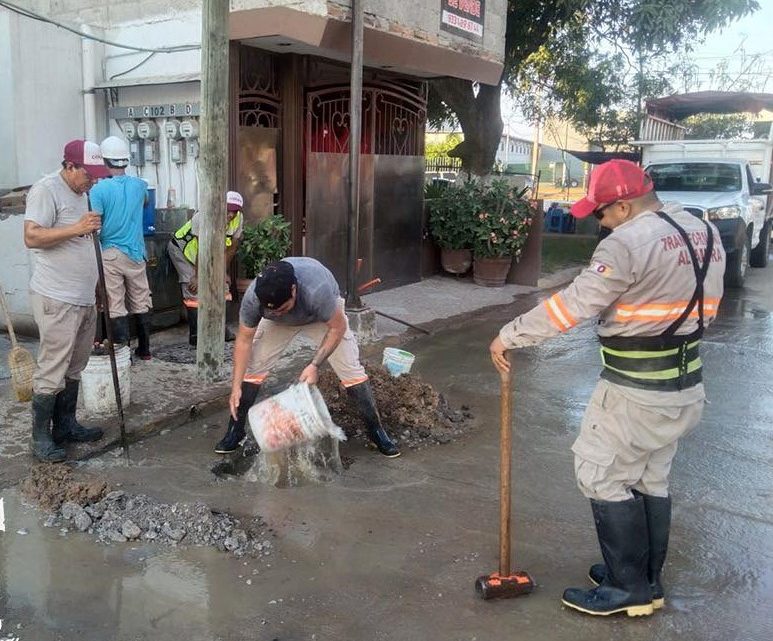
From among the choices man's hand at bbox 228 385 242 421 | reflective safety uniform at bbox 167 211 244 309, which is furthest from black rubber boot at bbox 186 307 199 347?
man's hand at bbox 228 385 242 421

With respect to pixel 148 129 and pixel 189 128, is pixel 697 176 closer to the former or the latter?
pixel 189 128

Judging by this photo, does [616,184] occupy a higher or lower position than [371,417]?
higher

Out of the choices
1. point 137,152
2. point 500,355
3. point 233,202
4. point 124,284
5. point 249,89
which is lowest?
point 124,284

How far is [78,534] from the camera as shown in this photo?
149 inches

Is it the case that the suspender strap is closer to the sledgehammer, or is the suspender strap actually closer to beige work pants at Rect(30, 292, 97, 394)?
the sledgehammer

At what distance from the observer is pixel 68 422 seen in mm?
4766

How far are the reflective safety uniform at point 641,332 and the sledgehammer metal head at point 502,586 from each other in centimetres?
51

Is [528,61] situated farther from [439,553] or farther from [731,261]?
[439,553]

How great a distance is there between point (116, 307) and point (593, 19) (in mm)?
10606

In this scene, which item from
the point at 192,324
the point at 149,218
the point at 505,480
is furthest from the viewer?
the point at 149,218

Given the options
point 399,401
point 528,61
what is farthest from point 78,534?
point 528,61

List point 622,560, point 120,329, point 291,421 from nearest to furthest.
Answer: point 622,560, point 291,421, point 120,329

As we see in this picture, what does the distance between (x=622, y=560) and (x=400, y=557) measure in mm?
1041

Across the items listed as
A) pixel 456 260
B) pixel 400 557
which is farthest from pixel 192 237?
pixel 456 260
